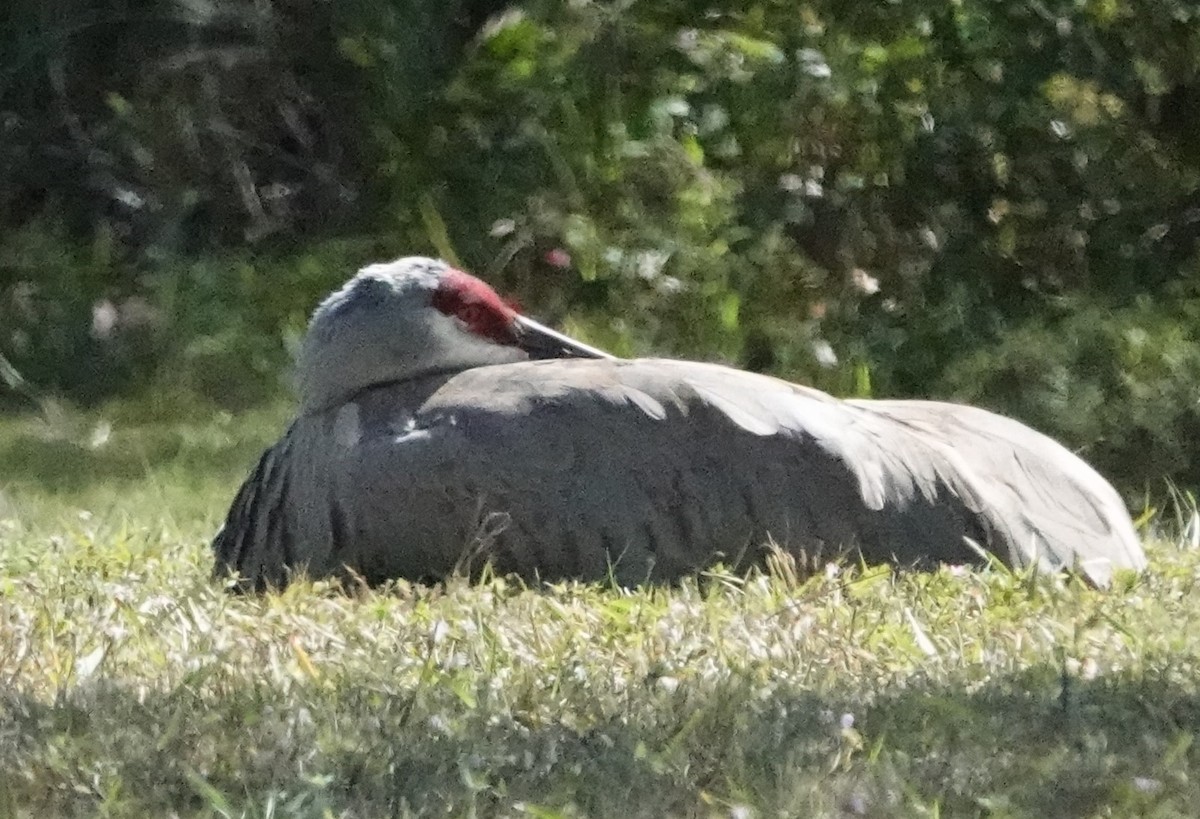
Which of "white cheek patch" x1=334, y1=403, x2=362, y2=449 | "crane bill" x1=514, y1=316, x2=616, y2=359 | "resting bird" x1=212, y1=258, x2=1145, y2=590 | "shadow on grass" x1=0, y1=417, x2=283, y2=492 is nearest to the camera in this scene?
"resting bird" x1=212, y1=258, x2=1145, y2=590

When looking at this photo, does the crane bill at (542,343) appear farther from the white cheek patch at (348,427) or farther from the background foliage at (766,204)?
the background foliage at (766,204)

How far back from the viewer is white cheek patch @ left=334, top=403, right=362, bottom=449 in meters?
4.42

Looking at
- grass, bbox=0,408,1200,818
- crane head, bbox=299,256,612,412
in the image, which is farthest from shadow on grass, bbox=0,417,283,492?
grass, bbox=0,408,1200,818

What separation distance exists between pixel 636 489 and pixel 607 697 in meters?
1.12

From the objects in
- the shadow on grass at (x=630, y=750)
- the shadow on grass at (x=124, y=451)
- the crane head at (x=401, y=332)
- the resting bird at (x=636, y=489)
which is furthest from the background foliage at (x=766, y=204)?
the shadow on grass at (x=630, y=750)

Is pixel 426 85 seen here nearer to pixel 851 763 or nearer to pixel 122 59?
pixel 122 59

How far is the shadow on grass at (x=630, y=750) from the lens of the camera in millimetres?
2725

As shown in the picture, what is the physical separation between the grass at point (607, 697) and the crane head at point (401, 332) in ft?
1.93

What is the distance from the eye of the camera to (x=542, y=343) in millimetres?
4840

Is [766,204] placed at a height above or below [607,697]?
below

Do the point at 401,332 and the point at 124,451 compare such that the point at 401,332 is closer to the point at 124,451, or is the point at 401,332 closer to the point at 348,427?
the point at 348,427

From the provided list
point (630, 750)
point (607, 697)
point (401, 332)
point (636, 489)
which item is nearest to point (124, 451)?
point (401, 332)

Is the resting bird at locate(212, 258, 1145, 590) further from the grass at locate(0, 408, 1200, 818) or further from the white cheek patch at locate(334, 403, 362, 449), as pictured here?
the grass at locate(0, 408, 1200, 818)

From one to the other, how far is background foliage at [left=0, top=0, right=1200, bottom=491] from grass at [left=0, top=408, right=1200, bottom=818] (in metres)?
2.83
